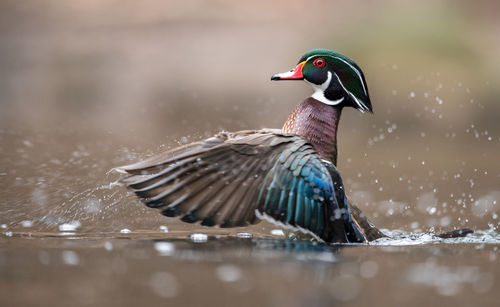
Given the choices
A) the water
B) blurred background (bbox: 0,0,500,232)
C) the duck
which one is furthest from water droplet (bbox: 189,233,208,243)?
blurred background (bbox: 0,0,500,232)

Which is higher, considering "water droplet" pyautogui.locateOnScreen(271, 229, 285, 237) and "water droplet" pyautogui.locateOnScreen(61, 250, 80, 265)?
"water droplet" pyautogui.locateOnScreen(61, 250, 80, 265)

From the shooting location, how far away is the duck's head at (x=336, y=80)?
5.62 m

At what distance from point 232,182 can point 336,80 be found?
1.12 m

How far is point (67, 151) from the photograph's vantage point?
8.55 metres

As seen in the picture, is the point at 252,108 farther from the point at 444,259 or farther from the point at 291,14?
the point at 444,259

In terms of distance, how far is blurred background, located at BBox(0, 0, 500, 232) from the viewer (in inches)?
271

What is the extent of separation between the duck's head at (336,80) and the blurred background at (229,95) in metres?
1.11

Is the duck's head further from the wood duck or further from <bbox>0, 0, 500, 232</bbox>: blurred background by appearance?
<bbox>0, 0, 500, 232</bbox>: blurred background

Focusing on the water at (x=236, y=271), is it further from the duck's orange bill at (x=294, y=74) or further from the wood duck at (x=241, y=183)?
the duck's orange bill at (x=294, y=74)

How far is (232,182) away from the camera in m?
4.99

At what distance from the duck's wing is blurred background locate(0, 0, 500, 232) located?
0.80 metres

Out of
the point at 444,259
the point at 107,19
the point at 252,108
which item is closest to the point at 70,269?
the point at 444,259

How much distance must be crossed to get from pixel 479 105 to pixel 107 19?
23.3 feet

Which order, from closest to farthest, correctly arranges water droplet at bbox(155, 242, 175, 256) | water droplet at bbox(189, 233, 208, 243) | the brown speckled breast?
water droplet at bbox(155, 242, 175, 256)
water droplet at bbox(189, 233, 208, 243)
the brown speckled breast
